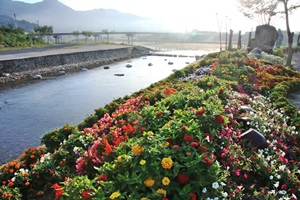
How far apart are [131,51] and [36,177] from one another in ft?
179

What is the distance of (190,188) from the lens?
3.88 meters

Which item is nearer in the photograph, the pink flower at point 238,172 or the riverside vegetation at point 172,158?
the riverside vegetation at point 172,158

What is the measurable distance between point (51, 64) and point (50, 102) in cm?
1665

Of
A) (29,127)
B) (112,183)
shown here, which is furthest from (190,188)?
(29,127)

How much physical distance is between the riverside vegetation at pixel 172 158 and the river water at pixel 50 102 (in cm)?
492

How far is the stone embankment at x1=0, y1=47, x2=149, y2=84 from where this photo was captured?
2719cm

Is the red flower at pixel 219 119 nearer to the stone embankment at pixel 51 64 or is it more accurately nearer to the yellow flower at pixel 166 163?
the yellow flower at pixel 166 163

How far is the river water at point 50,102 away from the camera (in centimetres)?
1243

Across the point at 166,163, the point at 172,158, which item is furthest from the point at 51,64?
the point at 166,163

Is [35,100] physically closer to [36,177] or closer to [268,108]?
[36,177]

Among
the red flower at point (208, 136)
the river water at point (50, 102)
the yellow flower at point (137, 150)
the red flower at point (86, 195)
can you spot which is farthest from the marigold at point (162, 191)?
the river water at point (50, 102)

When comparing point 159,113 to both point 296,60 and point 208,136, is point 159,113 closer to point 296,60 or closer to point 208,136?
point 208,136

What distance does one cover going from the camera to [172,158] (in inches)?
174

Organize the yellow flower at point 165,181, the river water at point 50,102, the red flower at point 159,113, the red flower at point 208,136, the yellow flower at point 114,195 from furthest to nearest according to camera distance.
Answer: the river water at point 50,102
the red flower at point 159,113
the red flower at point 208,136
the yellow flower at point 165,181
the yellow flower at point 114,195
